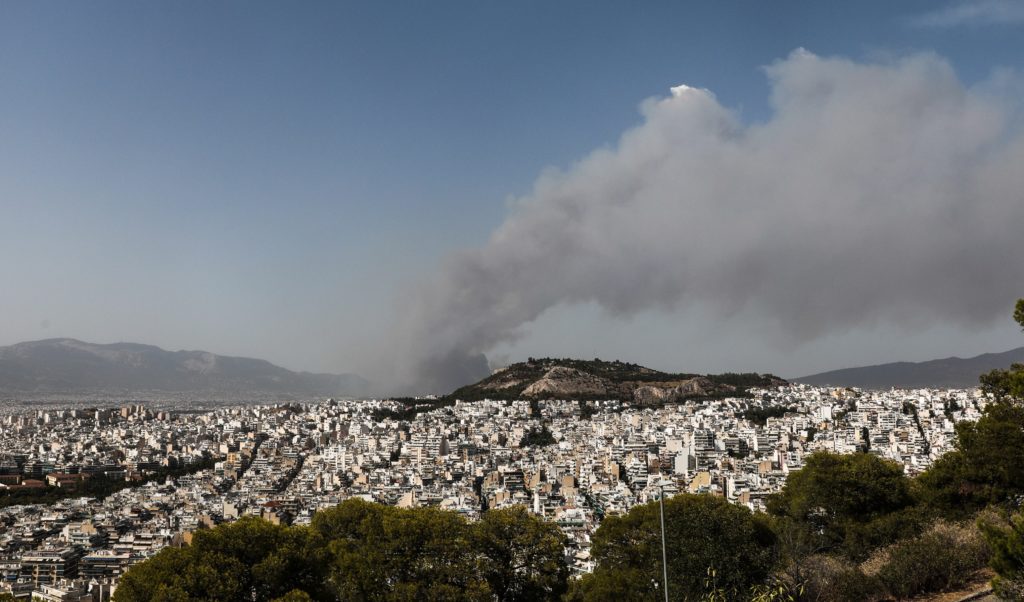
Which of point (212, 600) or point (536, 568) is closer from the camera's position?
point (212, 600)

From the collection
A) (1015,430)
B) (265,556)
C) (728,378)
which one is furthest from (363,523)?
(728,378)

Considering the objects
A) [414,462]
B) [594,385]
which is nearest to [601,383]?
[594,385]

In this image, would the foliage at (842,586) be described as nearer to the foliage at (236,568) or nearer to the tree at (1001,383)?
the tree at (1001,383)

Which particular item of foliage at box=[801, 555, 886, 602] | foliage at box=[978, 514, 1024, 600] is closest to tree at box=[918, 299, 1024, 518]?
foliage at box=[801, 555, 886, 602]

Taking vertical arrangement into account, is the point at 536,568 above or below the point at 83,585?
above

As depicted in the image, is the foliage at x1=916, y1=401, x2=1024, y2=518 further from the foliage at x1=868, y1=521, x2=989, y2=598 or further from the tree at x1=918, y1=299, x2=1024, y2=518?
the foliage at x1=868, y1=521, x2=989, y2=598

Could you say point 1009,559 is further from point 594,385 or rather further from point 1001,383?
point 594,385

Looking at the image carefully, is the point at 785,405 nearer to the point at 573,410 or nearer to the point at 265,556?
the point at 573,410
